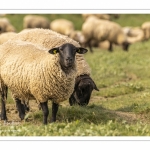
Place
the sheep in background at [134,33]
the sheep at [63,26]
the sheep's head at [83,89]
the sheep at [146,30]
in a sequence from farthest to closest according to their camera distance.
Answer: the sheep in background at [134,33], the sheep at [146,30], the sheep at [63,26], the sheep's head at [83,89]

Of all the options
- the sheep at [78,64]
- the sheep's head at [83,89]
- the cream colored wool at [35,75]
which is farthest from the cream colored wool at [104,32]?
the cream colored wool at [35,75]

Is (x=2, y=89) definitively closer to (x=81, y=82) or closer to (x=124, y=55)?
(x=81, y=82)

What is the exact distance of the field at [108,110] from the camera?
8.16 metres

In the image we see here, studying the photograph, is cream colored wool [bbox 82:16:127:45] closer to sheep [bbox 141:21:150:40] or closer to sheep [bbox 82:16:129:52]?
sheep [bbox 82:16:129:52]

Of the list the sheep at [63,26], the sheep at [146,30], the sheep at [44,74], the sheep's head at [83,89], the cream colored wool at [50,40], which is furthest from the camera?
the sheep at [146,30]

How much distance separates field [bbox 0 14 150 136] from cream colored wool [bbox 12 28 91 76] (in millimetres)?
987

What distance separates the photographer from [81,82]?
37.2ft

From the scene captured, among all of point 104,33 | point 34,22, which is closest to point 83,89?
point 104,33

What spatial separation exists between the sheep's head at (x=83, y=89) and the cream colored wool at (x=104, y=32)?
65.8ft

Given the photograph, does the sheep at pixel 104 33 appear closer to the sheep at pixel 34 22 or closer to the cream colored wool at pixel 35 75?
the sheep at pixel 34 22

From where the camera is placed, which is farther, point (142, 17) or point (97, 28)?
point (142, 17)

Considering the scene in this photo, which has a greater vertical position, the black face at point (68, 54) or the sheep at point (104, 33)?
the sheep at point (104, 33)

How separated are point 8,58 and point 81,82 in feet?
Result: 6.61
